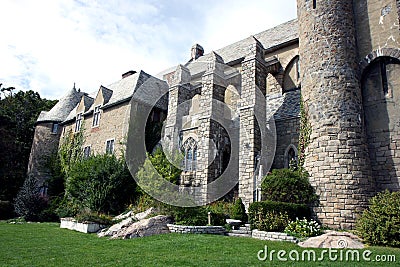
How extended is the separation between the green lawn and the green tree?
21250 mm

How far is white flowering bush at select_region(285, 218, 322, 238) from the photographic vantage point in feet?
34.3

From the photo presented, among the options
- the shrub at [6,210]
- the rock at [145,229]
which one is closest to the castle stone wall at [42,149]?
the shrub at [6,210]

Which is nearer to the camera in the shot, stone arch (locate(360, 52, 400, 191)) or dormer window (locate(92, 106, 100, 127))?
stone arch (locate(360, 52, 400, 191))

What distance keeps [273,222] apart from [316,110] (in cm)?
547

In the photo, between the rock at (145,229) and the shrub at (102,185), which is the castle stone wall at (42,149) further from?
the rock at (145,229)

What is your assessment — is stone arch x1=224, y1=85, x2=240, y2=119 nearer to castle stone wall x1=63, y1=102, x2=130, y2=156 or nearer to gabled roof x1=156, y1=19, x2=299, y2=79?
gabled roof x1=156, y1=19, x2=299, y2=79

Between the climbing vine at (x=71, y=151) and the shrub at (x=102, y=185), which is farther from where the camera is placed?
the climbing vine at (x=71, y=151)

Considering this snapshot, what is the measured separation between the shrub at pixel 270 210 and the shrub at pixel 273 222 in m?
0.04

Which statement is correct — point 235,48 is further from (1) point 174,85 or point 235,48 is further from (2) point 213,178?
(2) point 213,178

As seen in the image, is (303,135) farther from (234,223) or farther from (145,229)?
(145,229)

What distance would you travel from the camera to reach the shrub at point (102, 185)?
18031 millimetres

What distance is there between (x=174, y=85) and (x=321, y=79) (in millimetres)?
10881

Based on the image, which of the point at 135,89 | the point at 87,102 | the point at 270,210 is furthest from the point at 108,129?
the point at 270,210

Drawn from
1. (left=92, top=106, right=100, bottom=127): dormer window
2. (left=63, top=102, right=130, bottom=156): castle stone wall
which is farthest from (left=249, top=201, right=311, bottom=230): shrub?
(left=92, top=106, right=100, bottom=127): dormer window
